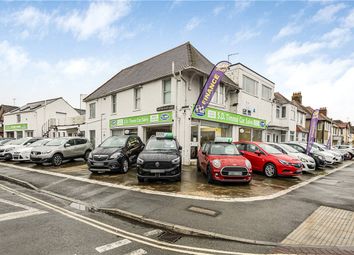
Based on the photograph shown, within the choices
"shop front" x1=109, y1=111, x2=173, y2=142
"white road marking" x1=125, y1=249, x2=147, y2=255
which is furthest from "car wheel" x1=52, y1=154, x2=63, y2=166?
"white road marking" x1=125, y1=249, x2=147, y2=255

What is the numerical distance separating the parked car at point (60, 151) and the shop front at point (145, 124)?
129 inches

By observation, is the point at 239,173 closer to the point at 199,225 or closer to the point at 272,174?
the point at 272,174

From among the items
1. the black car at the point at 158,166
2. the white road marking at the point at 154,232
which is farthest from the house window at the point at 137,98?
the white road marking at the point at 154,232

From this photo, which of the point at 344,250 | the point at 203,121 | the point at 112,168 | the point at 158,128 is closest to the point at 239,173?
the point at 344,250

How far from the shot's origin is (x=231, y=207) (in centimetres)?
576

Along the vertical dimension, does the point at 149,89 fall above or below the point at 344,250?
above

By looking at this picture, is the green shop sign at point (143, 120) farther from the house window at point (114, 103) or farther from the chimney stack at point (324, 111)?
the chimney stack at point (324, 111)

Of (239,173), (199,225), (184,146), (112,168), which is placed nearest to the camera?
(199,225)

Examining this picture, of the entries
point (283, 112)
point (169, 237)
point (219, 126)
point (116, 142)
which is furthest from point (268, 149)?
point (283, 112)

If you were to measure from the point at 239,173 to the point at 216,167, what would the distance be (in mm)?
878

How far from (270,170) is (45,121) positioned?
32058 mm

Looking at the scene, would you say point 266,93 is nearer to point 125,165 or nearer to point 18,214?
point 125,165

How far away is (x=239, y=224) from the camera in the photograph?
184 inches

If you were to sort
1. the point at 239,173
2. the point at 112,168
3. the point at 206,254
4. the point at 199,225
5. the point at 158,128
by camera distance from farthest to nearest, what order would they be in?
the point at 158,128 → the point at 112,168 → the point at 239,173 → the point at 199,225 → the point at 206,254
